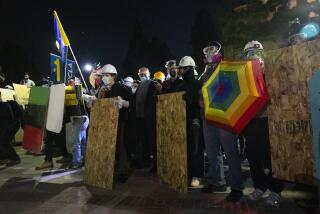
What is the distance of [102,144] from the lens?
6.47 metres

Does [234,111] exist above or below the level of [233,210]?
above

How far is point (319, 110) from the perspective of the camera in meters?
3.86

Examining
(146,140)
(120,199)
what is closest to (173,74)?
(146,140)

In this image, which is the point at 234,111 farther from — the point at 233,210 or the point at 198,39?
the point at 198,39

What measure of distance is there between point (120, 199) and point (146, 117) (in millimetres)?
2202

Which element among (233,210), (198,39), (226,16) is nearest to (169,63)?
(233,210)

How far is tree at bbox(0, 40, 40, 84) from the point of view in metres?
43.4

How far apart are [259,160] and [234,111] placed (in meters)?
0.81

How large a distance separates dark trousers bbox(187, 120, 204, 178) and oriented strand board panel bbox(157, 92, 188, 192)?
445 millimetres


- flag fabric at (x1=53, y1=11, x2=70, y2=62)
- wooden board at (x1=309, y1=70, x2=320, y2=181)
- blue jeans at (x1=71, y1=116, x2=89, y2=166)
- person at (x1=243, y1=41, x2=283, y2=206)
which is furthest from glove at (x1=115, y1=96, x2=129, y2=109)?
flag fabric at (x1=53, y1=11, x2=70, y2=62)

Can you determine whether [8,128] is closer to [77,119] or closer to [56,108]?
[56,108]

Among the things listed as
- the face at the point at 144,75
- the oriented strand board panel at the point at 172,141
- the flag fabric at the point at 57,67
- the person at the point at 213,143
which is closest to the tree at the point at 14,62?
the flag fabric at the point at 57,67

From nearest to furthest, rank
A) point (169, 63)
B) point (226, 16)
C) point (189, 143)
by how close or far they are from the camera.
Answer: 1. point (189, 143)
2. point (169, 63)
3. point (226, 16)

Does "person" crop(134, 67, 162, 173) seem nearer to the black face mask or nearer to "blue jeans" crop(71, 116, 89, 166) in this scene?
"blue jeans" crop(71, 116, 89, 166)
